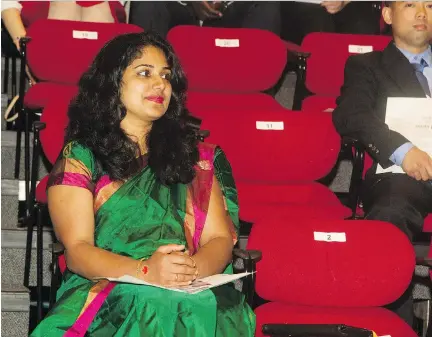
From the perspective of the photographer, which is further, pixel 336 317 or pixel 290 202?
pixel 290 202

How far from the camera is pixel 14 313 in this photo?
3289mm

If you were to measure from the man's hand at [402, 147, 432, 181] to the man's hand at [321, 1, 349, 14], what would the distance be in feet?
4.91

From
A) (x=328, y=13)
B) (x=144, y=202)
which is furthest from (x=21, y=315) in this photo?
(x=328, y=13)

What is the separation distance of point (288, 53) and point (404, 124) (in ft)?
2.84

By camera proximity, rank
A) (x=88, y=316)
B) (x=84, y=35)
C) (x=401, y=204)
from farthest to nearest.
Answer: (x=84, y=35)
(x=401, y=204)
(x=88, y=316)

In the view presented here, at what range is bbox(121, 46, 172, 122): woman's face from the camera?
2.95 meters

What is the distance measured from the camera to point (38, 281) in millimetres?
3371

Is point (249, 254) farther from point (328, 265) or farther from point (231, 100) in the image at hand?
point (231, 100)

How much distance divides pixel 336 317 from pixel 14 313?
3.62 ft

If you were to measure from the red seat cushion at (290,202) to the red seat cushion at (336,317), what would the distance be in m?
0.52

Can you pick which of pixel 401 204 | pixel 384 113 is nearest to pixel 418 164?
pixel 401 204

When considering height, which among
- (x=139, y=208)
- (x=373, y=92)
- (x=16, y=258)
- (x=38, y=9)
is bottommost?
(x=16, y=258)

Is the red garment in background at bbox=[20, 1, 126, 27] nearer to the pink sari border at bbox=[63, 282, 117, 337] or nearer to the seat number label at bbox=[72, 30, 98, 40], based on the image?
the seat number label at bbox=[72, 30, 98, 40]

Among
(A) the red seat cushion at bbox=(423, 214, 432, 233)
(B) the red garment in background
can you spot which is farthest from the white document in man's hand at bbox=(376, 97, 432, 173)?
(B) the red garment in background
